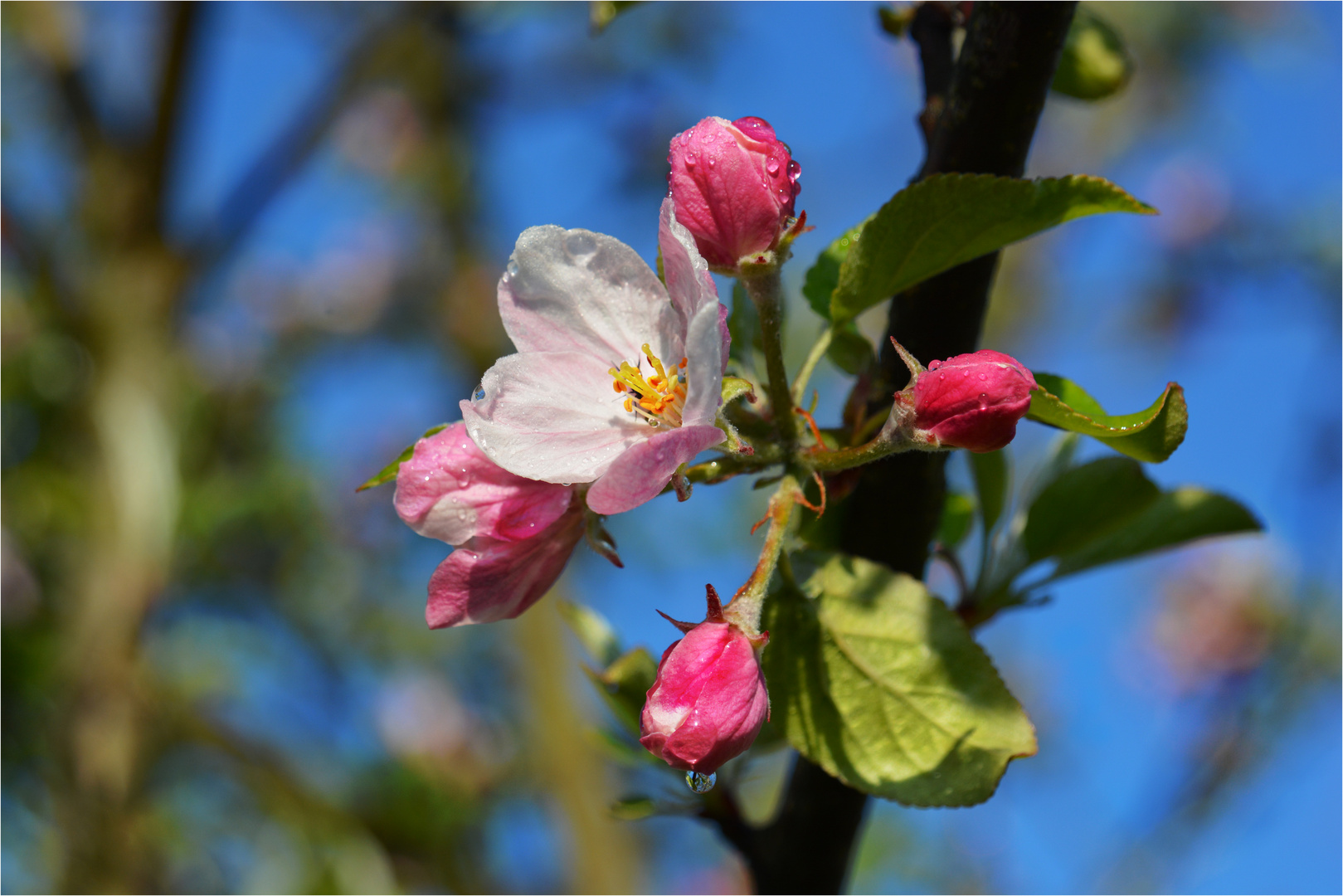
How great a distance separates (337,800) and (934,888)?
2266 millimetres

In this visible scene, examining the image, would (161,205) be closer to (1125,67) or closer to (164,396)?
(164,396)

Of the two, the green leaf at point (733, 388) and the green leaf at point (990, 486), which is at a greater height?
the green leaf at point (733, 388)

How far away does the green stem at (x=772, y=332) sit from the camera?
2.11ft

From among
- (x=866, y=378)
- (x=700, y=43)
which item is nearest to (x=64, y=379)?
(x=700, y=43)

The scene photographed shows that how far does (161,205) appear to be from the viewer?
10.7 ft

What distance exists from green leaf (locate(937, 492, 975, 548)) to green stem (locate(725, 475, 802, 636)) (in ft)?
1.25

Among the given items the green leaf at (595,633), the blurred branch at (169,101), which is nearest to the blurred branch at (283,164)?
the blurred branch at (169,101)

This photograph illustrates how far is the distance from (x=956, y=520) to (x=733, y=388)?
0.48 m

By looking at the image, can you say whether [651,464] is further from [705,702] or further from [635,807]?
[635,807]

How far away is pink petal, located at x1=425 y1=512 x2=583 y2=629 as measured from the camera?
2.13ft

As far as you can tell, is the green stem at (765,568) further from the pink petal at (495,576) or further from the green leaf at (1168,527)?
the green leaf at (1168,527)

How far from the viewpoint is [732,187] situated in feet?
2.02

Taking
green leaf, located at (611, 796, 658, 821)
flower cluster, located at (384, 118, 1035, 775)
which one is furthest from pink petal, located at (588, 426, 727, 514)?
green leaf, located at (611, 796, 658, 821)

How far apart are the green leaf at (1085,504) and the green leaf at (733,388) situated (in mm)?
414
